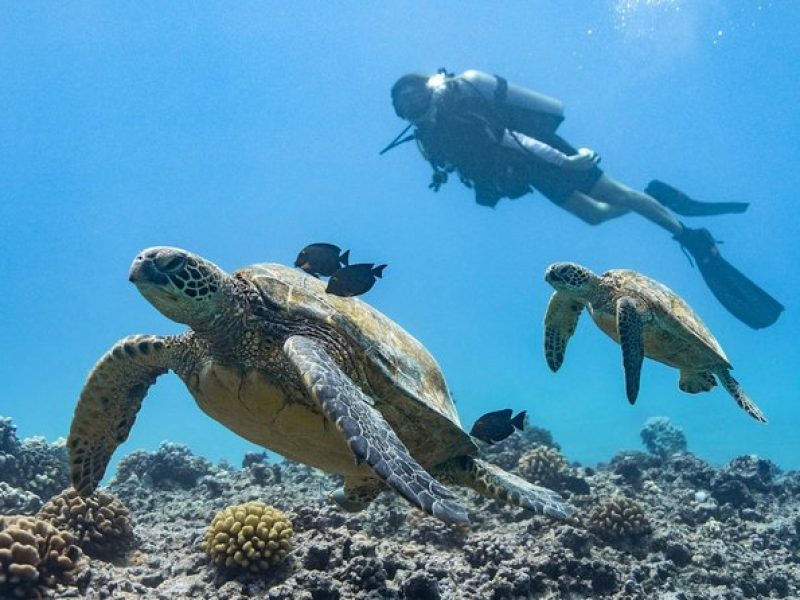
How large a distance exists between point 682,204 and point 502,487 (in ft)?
62.9

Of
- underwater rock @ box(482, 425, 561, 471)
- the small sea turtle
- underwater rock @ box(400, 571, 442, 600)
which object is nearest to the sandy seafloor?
underwater rock @ box(400, 571, 442, 600)

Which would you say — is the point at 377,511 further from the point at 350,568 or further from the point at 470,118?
the point at 470,118

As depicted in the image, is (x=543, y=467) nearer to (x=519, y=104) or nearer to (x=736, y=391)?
(x=736, y=391)

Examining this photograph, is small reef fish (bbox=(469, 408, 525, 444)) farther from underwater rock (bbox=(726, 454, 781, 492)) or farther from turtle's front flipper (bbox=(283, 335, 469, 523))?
underwater rock (bbox=(726, 454, 781, 492))

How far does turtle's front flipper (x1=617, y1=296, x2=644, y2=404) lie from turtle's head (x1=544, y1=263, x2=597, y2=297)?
0.59 metres

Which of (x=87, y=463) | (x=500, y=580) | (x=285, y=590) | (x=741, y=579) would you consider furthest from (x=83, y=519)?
(x=741, y=579)

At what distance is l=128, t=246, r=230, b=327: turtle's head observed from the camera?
13.5 feet

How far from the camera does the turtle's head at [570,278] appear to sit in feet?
26.8

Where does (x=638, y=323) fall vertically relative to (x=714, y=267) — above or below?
below

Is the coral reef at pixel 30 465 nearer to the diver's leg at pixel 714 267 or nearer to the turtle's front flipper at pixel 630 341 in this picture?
the turtle's front flipper at pixel 630 341

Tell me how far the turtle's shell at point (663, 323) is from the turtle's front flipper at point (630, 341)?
0.33 metres

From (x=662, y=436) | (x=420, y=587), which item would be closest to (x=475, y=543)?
(x=420, y=587)

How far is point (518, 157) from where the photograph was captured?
17719 mm

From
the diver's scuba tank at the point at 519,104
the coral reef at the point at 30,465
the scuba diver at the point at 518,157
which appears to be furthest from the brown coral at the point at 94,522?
the diver's scuba tank at the point at 519,104
